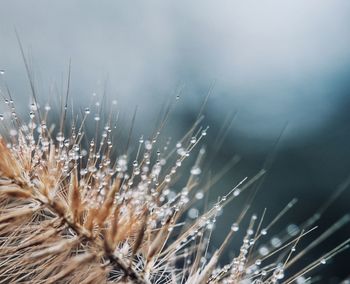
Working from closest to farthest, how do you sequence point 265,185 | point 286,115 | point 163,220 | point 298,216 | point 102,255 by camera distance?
point 102,255 → point 163,220 → point 298,216 → point 265,185 → point 286,115

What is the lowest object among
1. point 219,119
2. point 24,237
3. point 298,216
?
point 219,119

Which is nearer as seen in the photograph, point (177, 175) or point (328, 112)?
point (177, 175)

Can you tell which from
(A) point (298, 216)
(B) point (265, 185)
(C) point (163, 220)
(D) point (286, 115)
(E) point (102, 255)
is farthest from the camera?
(D) point (286, 115)

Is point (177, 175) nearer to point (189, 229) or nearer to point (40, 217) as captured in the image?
point (189, 229)

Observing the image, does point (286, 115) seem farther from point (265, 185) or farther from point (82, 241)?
point (82, 241)

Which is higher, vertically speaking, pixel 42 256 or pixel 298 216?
pixel 42 256

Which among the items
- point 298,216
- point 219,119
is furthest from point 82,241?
point 219,119
